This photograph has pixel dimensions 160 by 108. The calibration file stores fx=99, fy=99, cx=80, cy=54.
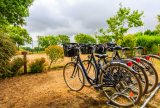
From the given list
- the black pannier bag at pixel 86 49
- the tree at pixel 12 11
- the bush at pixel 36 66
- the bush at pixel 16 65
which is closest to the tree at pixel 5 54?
the bush at pixel 16 65

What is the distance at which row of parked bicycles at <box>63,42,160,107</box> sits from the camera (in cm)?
212

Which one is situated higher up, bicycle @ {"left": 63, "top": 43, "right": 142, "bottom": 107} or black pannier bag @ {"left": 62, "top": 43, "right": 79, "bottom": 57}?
black pannier bag @ {"left": 62, "top": 43, "right": 79, "bottom": 57}

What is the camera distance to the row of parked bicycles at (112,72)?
212cm

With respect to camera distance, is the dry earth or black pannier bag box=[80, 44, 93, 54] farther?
black pannier bag box=[80, 44, 93, 54]

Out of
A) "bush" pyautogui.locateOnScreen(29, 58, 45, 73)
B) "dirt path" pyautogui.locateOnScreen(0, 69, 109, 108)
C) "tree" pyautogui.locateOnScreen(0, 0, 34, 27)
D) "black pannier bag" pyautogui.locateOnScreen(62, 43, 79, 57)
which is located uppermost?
"tree" pyautogui.locateOnScreen(0, 0, 34, 27)

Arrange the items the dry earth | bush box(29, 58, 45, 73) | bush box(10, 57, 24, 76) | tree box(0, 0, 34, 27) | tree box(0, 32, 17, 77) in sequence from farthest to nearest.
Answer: tree box(0, 0, 34, 27) < bush box(29, 58, 45, 73) < bush box(10, 57, 24, 76) < tree box(0, 32, 17, 77) < the dry earth

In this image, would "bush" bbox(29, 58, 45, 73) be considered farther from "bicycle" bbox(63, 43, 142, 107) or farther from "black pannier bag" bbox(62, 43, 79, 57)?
"black pannier bag" bbox(62, 43, 79, 57)

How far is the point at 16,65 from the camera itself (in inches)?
177

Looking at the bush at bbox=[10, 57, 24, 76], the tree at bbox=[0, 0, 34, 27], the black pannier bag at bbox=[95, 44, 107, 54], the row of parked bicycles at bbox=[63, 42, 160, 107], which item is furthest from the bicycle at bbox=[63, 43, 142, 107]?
the tree at bbox=[0, 0, 34, 27]

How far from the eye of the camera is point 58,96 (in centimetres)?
269

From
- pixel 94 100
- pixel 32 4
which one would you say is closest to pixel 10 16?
pixel 32 4

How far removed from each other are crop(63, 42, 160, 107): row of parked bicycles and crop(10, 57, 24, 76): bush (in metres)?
2.68

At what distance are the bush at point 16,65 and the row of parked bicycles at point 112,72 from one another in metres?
2.68

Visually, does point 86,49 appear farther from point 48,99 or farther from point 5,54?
point 5,54
